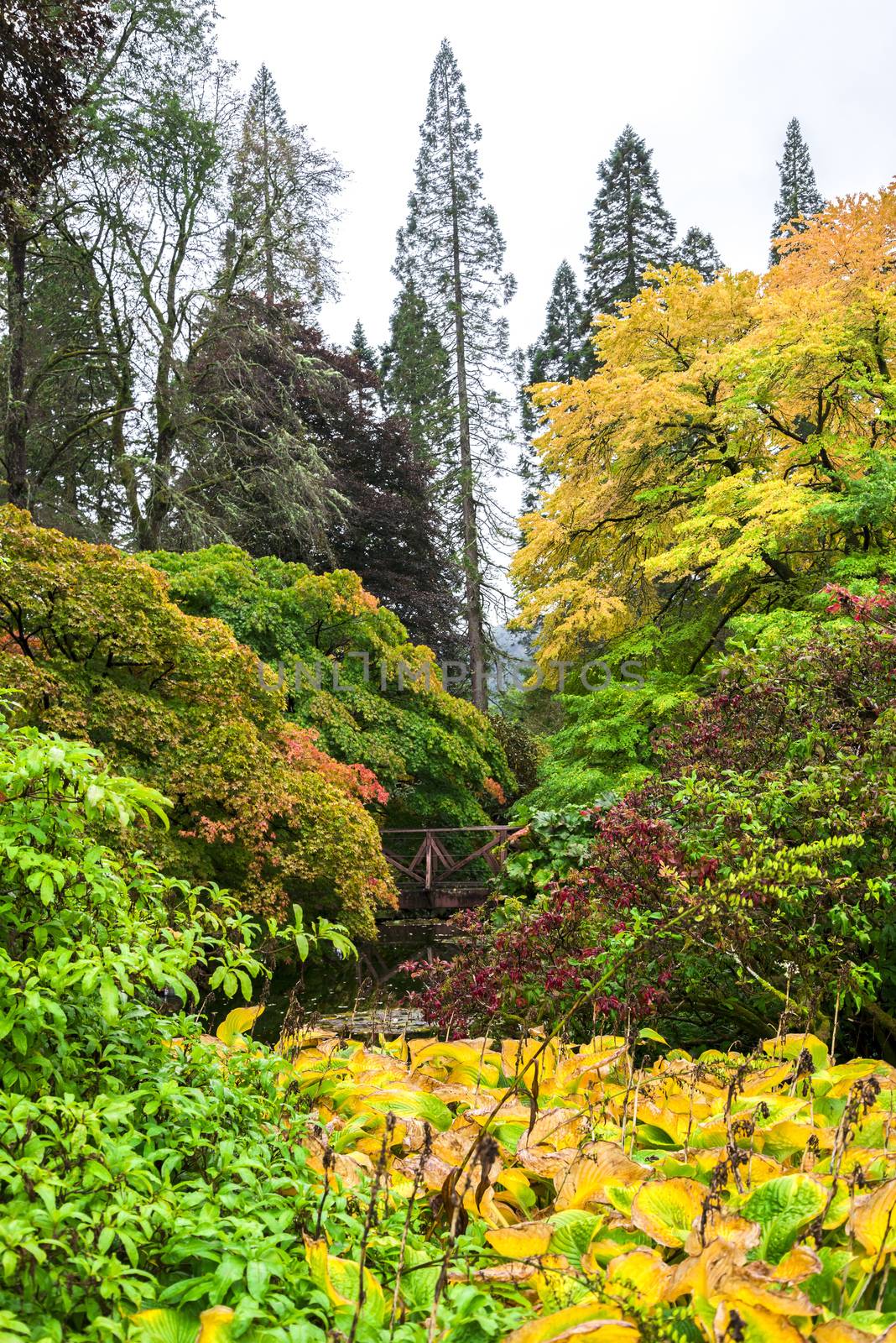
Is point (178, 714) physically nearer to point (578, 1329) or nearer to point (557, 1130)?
point (557, 1130)

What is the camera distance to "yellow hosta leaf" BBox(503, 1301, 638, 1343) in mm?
1224

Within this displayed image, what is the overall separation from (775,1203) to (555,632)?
8.60 m

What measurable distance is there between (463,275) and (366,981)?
1912 centimetres

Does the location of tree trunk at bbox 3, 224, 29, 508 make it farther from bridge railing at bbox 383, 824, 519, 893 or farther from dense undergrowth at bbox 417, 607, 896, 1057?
dense undergrowth at bbox 417, 607, 896, 1057

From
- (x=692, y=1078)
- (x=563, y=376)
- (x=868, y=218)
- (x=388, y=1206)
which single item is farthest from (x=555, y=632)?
(x=563, y=376)

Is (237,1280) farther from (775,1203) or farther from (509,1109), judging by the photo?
(509,1109)

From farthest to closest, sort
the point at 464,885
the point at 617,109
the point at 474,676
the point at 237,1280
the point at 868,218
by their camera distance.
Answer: the point at 617,109 < the point at 474,676 < the point at 464,885 < the point at 868,218 < the point at 237,1280

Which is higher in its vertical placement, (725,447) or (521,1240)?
(725,447)

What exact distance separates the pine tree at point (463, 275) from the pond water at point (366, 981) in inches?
363

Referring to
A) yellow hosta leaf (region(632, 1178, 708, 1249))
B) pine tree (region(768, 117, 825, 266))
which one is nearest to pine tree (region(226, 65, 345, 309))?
yellow hosta leaf (region(632, 1178, 708, 1249))

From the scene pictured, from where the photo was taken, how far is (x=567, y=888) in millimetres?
4074

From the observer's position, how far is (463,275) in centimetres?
2200

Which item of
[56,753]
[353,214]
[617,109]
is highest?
[617,109]

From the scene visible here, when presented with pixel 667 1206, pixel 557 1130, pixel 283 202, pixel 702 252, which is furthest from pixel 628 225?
pixel 667 1206
